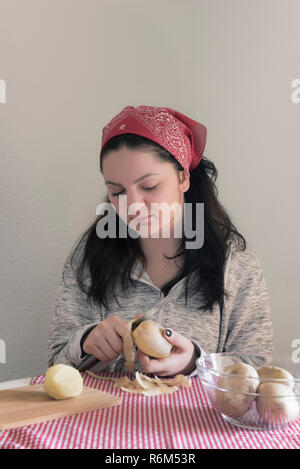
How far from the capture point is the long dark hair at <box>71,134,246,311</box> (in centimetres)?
128

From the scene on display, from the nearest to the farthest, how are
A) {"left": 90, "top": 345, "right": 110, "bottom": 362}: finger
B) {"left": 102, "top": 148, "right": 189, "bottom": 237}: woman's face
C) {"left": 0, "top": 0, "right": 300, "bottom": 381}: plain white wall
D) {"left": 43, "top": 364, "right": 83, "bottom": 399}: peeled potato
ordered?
1. {"left": 43, "top": 364, "right": 83, "bottom": 399}: peeled potato
2. {"left": 90, "top": 345, "right": 110, "bottom": 362}: finger
3. {"left": 102, "top": 148, "right": 189, "bottom": 237}: woman's face
4. {"left": 0, "top": 0, "right": 300, "bottom": 381}: plain white wall

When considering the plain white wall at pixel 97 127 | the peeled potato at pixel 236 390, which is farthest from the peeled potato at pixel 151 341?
the plain white wall at pixel 97 127

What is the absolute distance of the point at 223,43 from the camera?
6.02 ft

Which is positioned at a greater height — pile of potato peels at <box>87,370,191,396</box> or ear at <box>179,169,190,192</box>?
ear at <box>179,169,190,192</box>

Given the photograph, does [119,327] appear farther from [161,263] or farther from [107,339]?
[161,263]

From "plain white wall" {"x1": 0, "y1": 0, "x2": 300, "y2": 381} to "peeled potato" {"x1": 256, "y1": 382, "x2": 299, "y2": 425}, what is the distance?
2.96 feet

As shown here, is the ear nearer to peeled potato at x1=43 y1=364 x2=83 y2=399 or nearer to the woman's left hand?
the woman's left hand

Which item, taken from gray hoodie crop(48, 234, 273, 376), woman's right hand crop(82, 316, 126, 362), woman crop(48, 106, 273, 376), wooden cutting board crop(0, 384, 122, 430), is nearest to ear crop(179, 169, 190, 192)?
woman crop(48, 106, 273, 376)

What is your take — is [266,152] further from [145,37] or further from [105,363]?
[105,363]

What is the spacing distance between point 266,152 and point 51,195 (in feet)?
2.35

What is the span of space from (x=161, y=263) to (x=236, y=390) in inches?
26.0

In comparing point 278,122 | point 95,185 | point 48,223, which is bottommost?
point 48,223

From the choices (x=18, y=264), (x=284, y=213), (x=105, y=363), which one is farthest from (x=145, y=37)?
(x=105, y=363)

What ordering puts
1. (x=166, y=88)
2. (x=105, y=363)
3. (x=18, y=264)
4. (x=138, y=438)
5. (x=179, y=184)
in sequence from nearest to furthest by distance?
(x=138, y=438)
(x=105, y=363)
(x=179, y=184)
(x=18, y=264)
(x=166, y=88)
